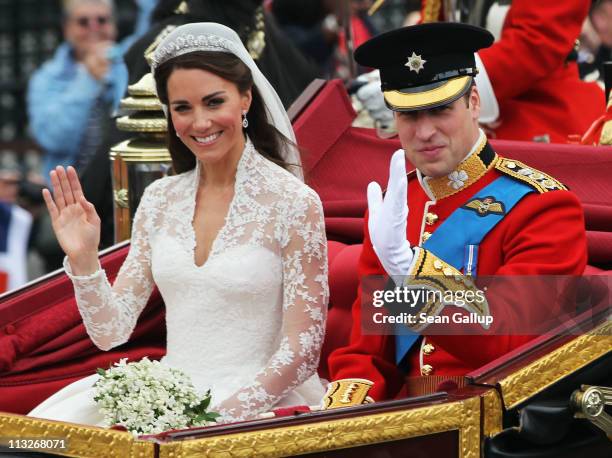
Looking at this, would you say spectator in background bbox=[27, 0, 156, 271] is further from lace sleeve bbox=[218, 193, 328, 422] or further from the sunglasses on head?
lace sleeve bbox=[218, 193, 328, 422]

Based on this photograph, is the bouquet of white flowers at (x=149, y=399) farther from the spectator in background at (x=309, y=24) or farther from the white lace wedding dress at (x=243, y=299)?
the spectator in background at (x=309, y=24)

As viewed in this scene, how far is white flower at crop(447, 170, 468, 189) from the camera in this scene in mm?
3303

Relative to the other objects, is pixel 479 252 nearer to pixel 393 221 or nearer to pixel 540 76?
pixel 393 221

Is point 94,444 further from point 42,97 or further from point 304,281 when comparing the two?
point 42,97

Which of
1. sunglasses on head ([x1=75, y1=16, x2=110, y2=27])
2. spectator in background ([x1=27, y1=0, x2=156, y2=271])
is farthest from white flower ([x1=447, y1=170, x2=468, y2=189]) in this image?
sunglasses on head ([x1=75, y1=16, x2=110, y2=27])

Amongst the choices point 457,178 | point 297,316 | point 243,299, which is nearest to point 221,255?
point 243,299

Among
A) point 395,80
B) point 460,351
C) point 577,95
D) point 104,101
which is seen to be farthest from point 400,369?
point 104,101

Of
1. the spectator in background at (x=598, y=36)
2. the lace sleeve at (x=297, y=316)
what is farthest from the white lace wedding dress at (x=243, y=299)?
the spectator in background at (x=598, y=36)

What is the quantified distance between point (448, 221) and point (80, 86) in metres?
3.57

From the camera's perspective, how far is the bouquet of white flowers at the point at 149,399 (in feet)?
10.2

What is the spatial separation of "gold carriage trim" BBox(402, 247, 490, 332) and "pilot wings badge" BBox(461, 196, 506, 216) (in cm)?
18

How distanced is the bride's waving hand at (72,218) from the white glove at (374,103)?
1541 mm

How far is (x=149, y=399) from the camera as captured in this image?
3.12 meters

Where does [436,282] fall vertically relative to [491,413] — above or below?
above
